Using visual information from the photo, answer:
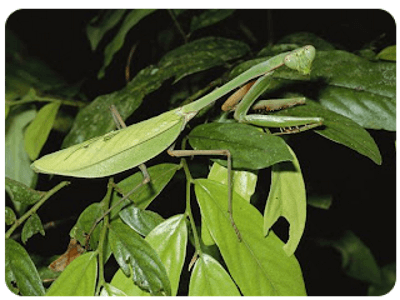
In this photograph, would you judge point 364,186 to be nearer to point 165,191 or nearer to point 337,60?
point 337,60

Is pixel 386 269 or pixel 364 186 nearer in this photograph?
pixel 364 186

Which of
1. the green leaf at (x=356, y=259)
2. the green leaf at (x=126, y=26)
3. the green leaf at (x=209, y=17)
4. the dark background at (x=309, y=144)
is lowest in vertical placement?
the green leaf at (x=356, y=259)

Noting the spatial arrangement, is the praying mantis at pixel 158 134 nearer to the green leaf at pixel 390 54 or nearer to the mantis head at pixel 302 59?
the mantis head at pixel 302 59

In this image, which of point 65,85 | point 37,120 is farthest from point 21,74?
point 37,120

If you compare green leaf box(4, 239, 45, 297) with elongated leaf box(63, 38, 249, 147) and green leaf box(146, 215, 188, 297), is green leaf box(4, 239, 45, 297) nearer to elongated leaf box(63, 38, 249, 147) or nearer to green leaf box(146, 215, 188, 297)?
green leaf box(146, 215, 188, 297)

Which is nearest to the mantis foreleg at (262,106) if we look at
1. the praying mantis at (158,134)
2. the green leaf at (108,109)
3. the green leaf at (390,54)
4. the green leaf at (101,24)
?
the praying mantis at (158,134)

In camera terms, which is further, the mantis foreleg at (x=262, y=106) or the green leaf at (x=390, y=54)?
the green leaf at (x=390, y=54)
